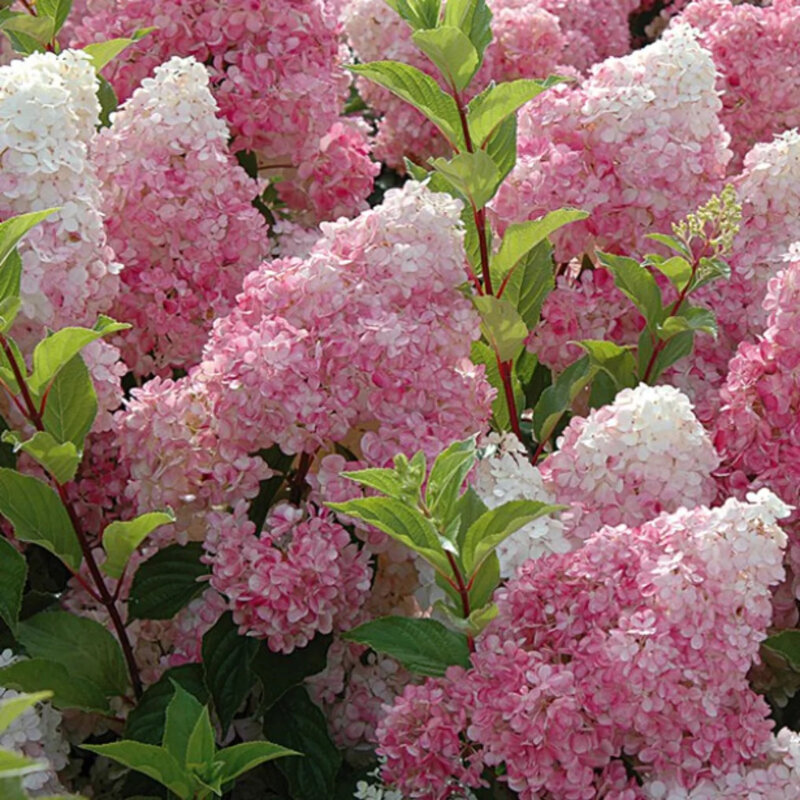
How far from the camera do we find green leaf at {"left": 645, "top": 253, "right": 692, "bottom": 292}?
4.25ft

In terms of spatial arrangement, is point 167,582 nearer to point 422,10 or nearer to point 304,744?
point 304,744

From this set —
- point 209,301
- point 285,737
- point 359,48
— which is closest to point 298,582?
point 285,737

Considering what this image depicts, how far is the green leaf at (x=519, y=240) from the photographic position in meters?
1.25

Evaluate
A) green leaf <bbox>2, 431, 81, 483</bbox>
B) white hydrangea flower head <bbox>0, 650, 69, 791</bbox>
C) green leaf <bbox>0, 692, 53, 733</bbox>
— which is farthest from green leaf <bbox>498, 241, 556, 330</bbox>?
green leaf <bbox>0, 692, 53, 733</bbox>

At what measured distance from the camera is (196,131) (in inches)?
52.9

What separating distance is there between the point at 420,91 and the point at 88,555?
51 centimetres

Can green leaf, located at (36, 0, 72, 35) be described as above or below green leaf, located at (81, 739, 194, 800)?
above

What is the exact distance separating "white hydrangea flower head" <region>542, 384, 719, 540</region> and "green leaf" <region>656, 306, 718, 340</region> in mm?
160

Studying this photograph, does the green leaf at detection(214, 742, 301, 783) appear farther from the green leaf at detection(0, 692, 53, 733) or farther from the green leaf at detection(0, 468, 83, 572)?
the green leaf at detection(0, 692, 53, 733)

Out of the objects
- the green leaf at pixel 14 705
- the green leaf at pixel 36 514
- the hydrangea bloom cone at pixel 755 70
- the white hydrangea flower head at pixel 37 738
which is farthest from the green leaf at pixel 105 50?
the green leaf at pixel 14 705

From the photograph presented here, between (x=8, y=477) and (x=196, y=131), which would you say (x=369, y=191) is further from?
(x=8, y=477)

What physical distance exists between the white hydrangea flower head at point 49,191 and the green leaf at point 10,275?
0.09 m

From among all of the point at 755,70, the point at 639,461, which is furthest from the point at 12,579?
the point at 755,70

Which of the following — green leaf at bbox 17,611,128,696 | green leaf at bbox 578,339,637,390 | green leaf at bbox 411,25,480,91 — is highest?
green leaf at bbox 411,25,480,91
